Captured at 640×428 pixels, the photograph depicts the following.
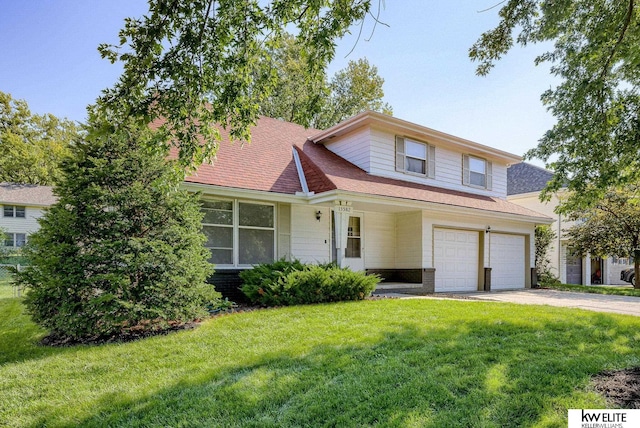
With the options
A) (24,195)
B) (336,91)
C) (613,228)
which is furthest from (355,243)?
(24,195)

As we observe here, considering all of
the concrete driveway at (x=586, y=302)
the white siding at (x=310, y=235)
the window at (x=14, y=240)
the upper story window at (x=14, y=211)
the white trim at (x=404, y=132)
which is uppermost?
the white trim at (x=404, y=132)

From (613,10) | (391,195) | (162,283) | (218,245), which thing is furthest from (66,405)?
(613,10)

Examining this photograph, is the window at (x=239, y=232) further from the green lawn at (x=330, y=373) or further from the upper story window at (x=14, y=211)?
the upper story window at (x=14, y=211)

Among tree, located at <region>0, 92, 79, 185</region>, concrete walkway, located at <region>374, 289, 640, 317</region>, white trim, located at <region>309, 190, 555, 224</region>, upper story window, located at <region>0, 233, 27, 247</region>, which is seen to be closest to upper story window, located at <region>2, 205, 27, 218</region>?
upper story window, located at <region>0, 233, 27, 247</region>

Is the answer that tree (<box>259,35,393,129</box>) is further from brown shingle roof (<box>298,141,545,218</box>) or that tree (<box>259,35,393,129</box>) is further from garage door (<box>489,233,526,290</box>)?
garage door (<box>489,233,526,290</box>)

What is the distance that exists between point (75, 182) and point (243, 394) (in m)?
4.82

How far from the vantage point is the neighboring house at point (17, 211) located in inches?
1103

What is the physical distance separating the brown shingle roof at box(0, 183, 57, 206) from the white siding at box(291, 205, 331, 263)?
25.0m

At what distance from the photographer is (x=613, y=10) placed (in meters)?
6.44

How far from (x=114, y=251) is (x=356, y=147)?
8.54 metres

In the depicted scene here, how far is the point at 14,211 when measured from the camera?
28594 mm

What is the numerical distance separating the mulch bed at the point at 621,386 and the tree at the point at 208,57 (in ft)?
15.3

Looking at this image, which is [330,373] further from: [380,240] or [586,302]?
[586,302]

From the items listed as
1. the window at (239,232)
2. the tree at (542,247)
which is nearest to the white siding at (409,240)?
the window at (239,232)
